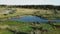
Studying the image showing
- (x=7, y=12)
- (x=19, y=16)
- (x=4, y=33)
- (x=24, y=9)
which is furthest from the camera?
(x=24, y=9)

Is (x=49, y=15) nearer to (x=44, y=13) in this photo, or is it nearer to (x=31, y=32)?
(x=44, y=13)

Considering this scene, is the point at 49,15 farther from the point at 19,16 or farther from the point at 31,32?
the point at 31,32

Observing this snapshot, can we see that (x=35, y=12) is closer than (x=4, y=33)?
No

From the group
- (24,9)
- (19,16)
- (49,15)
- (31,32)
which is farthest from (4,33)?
(24,9)

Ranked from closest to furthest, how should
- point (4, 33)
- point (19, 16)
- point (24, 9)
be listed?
point (4, 33) → point (19, 16) → point (24, 9)

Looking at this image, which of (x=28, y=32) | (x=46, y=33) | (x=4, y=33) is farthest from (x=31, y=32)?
(x=4, y=33)

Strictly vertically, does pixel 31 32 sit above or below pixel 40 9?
above

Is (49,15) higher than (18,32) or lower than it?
lower

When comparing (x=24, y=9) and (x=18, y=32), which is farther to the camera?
(x=24, y=9)

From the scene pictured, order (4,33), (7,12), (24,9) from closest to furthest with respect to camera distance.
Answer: (4,33) < (7,12) < (24,9)
